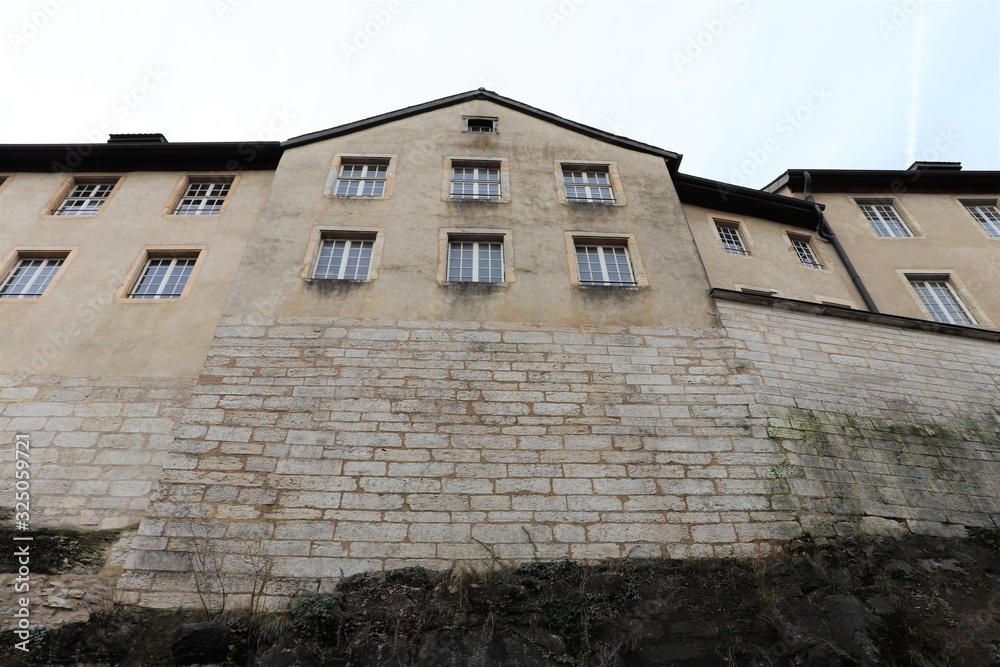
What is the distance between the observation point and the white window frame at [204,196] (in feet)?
40.3

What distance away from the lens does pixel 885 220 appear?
15.3m

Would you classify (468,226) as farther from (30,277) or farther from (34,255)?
(34,255)

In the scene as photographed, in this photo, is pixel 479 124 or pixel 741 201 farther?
pixel 741 201

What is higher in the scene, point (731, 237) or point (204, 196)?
point (204, 196)

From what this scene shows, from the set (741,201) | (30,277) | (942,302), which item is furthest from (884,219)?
(30,277)

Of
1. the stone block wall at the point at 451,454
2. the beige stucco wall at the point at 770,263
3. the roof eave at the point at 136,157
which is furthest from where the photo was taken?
the roof eave at the point at 136,157

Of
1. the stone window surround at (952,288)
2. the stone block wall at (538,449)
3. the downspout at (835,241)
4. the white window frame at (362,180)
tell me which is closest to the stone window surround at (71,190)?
the white window frame at (362,180)

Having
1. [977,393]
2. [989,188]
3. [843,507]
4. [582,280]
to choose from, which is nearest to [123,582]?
[582,280]

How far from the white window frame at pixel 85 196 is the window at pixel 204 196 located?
1532mm

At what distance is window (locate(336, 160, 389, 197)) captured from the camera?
1175cm

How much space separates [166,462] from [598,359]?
6.10 metres

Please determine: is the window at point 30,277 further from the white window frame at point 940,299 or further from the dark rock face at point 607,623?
the white window frame at point 940,299

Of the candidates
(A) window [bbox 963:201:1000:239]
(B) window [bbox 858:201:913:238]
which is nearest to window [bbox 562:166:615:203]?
(B) window [bbox 858:201:913:238]

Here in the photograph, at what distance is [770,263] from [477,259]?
699cm
